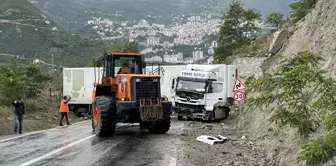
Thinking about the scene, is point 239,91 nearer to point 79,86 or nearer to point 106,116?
point 106,116

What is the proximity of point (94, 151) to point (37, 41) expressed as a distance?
6156cm

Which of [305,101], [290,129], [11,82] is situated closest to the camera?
[305,101]

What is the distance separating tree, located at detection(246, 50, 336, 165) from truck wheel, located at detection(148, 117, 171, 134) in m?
6.43

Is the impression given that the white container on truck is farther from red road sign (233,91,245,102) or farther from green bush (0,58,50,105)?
red road sign (233,91,245,102)

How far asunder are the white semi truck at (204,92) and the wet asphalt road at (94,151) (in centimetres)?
871

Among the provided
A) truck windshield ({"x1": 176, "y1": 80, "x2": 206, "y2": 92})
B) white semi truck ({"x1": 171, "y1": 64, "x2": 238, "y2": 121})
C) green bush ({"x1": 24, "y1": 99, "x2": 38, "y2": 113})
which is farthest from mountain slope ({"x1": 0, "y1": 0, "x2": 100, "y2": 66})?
white semi truck ({"x1": 171, "y1": 64, "x2": 238, "y2": 121})

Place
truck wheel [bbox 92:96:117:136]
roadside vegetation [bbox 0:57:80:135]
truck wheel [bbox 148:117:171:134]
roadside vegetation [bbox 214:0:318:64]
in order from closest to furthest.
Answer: truck wheel [bbox 92:96:117:136] → truck wheel [bbox 148:117:171:134] → roadside vegetation [bbox 0:57:80:135] → roadside vegetation [bbox 214:0:318:64]

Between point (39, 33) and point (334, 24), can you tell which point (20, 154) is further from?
point (39, 33)

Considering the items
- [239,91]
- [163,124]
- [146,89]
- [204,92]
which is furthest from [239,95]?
[146,89]

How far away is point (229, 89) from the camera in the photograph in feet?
82.4

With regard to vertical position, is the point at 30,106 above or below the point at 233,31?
below

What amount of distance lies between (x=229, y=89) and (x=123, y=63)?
1056 centimetres

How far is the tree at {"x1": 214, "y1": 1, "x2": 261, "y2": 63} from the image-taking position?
43469mm

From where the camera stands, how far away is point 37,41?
Result: 69312mm
